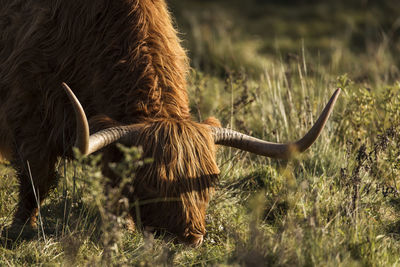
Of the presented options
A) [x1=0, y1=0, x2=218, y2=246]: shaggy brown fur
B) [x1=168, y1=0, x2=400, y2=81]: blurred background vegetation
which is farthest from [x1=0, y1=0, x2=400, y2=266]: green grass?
[x1=168, y1=0, x2=400, y2=81]: blurred background vegetation

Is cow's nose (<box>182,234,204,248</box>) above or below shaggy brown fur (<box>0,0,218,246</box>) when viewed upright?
below

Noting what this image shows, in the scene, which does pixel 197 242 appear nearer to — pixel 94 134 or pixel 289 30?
pixel 94 134

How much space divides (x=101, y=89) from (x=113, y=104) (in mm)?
154

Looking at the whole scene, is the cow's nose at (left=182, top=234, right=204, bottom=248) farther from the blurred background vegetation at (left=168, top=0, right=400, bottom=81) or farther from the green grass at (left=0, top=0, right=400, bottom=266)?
the blurred background vegetation at (left=168, top=0, right=400, bottom=81)

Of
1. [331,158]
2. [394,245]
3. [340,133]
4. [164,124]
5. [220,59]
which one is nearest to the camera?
[164,124]

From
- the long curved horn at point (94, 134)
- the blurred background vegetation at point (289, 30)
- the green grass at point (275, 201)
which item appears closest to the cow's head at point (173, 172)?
the long curved horn at point (94, 134)

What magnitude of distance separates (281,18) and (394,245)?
433 inches

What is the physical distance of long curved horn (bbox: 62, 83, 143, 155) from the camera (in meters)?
3.21

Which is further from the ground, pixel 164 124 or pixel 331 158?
pixel 164 124

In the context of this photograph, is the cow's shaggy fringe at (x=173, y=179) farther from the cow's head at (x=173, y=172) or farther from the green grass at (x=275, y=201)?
the green grass at (x=275, y=201)

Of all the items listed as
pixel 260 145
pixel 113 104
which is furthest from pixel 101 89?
pixel 260 145

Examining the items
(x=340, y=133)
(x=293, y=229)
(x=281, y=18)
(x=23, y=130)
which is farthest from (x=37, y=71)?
(x=281, y=18)

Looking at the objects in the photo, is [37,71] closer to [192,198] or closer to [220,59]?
[192,198]

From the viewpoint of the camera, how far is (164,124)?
371 centimetres
